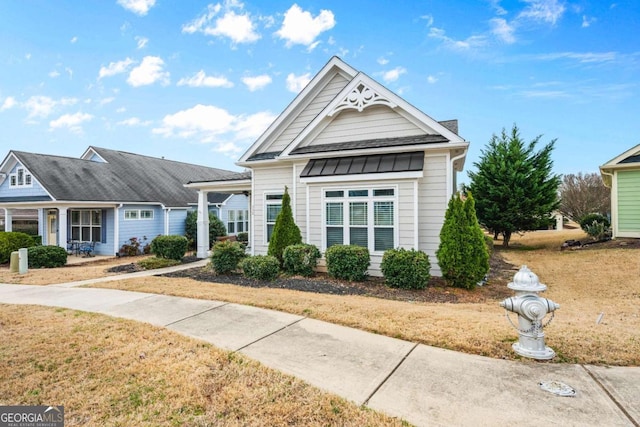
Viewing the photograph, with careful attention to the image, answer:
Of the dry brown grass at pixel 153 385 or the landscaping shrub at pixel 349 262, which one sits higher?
the landscaping shrub at pixel 349 262

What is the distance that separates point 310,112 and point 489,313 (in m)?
9.14

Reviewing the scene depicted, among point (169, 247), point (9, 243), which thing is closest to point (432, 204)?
point (169, 247)

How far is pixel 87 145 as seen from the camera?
73.6 ft

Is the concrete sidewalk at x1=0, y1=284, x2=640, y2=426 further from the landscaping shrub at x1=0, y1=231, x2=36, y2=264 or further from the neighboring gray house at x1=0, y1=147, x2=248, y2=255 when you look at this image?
the neighboring gray house at x1=0, y1=147, x2=248, y2=255

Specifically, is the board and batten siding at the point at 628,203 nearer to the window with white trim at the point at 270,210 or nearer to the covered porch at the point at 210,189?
the window with white trim at the point at 270,210

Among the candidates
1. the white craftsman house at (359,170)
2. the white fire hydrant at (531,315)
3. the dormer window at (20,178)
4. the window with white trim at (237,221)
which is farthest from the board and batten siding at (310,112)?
the dormer window at (20,178)

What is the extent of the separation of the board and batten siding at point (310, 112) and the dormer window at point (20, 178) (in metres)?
14.2

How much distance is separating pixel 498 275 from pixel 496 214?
310 inches

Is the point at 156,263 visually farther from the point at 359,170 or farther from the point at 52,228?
the point at 52,228

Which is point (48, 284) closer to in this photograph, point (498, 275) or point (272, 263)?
point (272, 263)

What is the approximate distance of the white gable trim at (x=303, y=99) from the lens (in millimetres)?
11766

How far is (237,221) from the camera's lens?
24.5 m

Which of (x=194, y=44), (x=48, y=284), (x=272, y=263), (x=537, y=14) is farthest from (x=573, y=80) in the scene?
(x=48, y=284)

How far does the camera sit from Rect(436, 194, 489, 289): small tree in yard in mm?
8398
